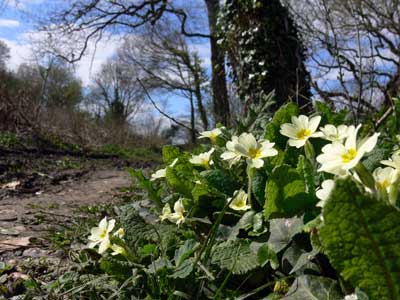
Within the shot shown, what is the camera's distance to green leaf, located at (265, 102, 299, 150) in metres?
1.32

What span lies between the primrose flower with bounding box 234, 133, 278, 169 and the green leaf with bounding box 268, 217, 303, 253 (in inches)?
6.1

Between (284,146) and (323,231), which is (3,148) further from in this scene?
(323,231)

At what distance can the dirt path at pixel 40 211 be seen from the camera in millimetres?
1806

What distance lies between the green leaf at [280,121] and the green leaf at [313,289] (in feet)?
1.73

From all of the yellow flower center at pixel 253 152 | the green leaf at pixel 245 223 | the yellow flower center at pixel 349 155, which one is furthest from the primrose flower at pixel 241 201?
the yellow flower center at pixel 349 155

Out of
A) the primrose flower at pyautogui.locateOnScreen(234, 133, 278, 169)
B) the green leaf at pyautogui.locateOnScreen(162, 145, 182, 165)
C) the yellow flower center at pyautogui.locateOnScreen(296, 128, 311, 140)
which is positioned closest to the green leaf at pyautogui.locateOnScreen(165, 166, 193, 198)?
the green leaf at pyautogui.locateOnScreen(162, 145, 182, 165)

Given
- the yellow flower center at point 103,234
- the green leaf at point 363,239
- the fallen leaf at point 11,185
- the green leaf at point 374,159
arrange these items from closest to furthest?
the green leaf at point 363,239
the green leaf at point 374,159
the yellow flower center at point 103,234
the fallen leaf at point 11,185

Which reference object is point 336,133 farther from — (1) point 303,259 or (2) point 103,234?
(2) point 103,234

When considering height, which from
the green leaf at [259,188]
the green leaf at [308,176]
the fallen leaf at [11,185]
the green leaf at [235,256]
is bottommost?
the fallen leaf at [11,185]

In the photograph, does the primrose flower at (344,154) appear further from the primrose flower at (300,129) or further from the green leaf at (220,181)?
the green leaf at (220,181)

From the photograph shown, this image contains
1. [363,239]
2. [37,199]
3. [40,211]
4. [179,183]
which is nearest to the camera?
[363,239]

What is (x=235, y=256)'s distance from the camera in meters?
1.05

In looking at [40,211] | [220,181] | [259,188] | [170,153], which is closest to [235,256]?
[259,188]

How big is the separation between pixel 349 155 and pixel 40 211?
7.16 ft
